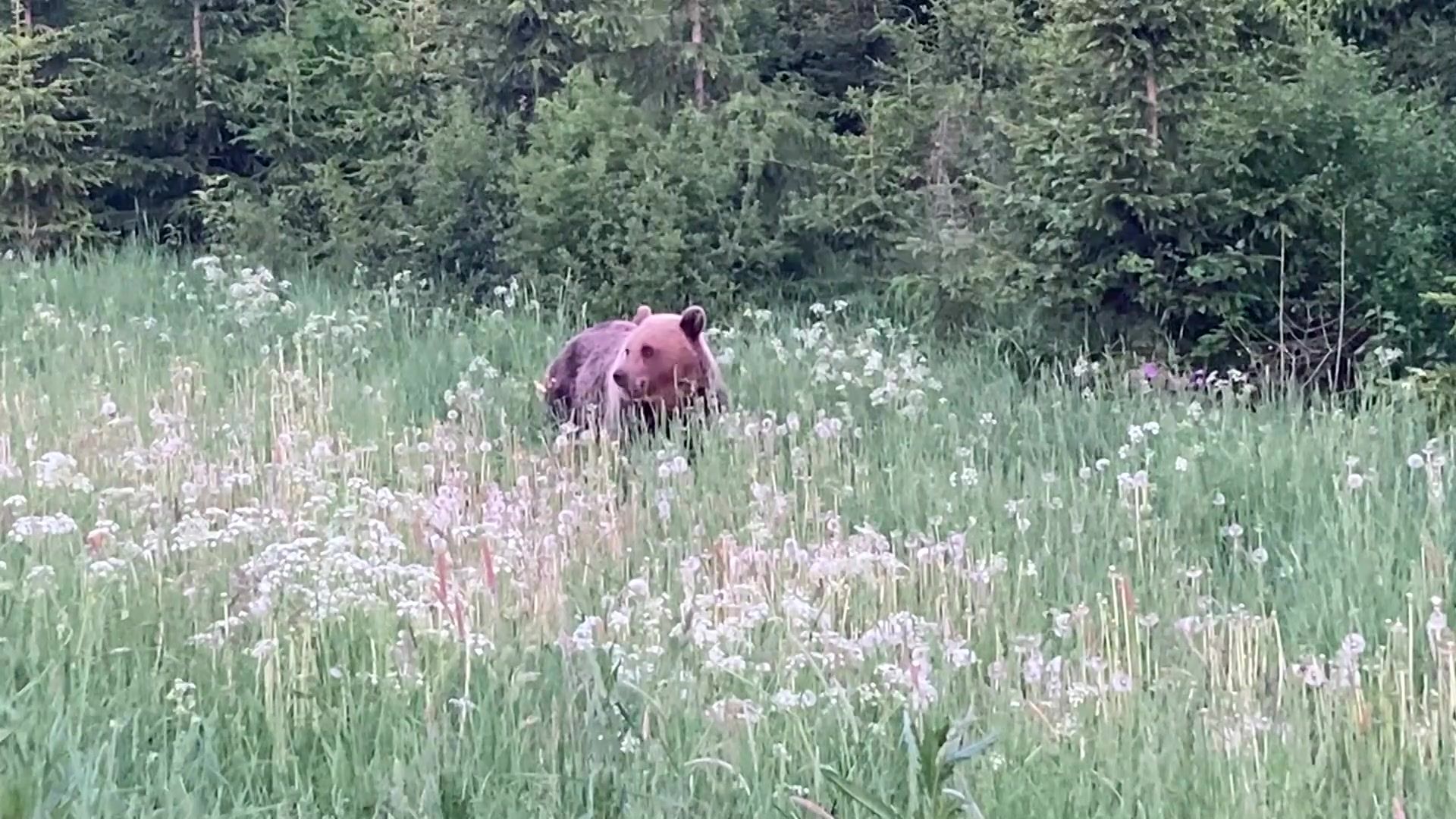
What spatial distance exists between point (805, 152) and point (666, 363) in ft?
18.2

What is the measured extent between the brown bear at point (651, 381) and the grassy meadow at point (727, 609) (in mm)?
322

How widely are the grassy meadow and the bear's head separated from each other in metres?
0.37

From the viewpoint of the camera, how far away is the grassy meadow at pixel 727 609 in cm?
344

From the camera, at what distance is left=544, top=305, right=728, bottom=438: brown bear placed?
7.50 meters

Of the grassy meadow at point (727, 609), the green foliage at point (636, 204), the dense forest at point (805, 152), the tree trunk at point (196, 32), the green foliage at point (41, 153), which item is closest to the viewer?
the grassy meadow at point (727, 609)

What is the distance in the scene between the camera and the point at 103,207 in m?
15.3

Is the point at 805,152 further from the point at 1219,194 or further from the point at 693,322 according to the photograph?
the point at 693,322

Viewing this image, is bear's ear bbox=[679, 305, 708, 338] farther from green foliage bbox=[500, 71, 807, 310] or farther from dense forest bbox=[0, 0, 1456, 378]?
green foliage bbox=[500, 71, 807, 310]

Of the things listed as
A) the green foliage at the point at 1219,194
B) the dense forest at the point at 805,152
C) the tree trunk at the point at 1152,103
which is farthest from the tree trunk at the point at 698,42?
the tree trunk at the point at 1152,103

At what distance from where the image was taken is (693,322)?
772 centimetres

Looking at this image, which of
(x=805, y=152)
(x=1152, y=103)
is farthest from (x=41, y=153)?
(x=1152, y=103)

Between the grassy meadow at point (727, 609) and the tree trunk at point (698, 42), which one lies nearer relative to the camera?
the grassy meadow at point (727, 609)

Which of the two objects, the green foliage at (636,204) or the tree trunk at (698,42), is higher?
the tree trunk at (698,42)

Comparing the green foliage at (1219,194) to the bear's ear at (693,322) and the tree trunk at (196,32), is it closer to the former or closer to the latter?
the bear's ear at (693,322)
